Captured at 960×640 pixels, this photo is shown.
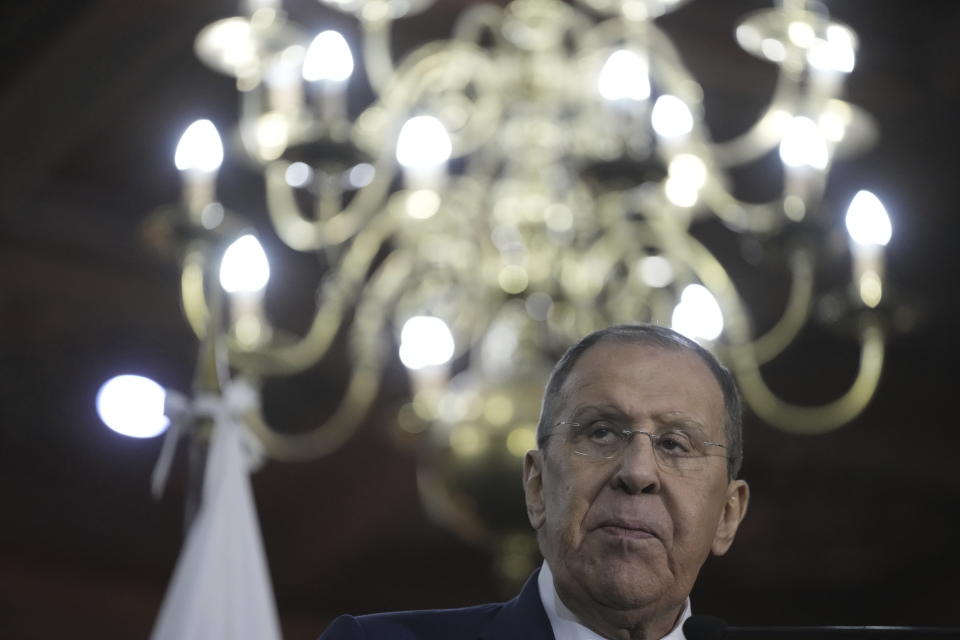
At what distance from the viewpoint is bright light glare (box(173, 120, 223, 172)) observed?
3141 millimetres

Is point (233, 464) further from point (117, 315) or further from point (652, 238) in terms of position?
point (117, 315)

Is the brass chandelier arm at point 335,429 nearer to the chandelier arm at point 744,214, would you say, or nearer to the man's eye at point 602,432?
the chandelier arm at point 744,214

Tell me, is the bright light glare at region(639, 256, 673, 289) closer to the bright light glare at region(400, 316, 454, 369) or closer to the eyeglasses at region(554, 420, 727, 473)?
the bright light glare at region(400, 316, 454, 369)

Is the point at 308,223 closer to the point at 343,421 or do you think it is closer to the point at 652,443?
the point at 343,421

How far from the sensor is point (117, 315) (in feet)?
22.8

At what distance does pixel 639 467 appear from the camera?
1751mm

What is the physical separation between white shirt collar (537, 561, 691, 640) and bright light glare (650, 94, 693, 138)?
7.79 feet

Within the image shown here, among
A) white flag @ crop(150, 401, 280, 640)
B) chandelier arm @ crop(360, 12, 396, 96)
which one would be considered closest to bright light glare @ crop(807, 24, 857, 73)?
chandelier arm @ crop(360, 12, 396, 96)

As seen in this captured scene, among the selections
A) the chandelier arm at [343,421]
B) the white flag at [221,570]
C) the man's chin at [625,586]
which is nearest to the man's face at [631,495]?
the man's chin at [625,586]

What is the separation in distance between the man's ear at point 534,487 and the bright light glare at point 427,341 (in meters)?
2.32

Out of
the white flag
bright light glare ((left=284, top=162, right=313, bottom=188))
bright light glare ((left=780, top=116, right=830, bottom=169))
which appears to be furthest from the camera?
bright light glare ((left=780, top=116, right=830, bottom=169))

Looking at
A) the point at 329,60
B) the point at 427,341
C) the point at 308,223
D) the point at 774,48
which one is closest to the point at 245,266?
the point at 329,60

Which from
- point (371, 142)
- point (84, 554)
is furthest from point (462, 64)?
point (84, 554)

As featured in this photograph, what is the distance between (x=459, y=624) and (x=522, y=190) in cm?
234
